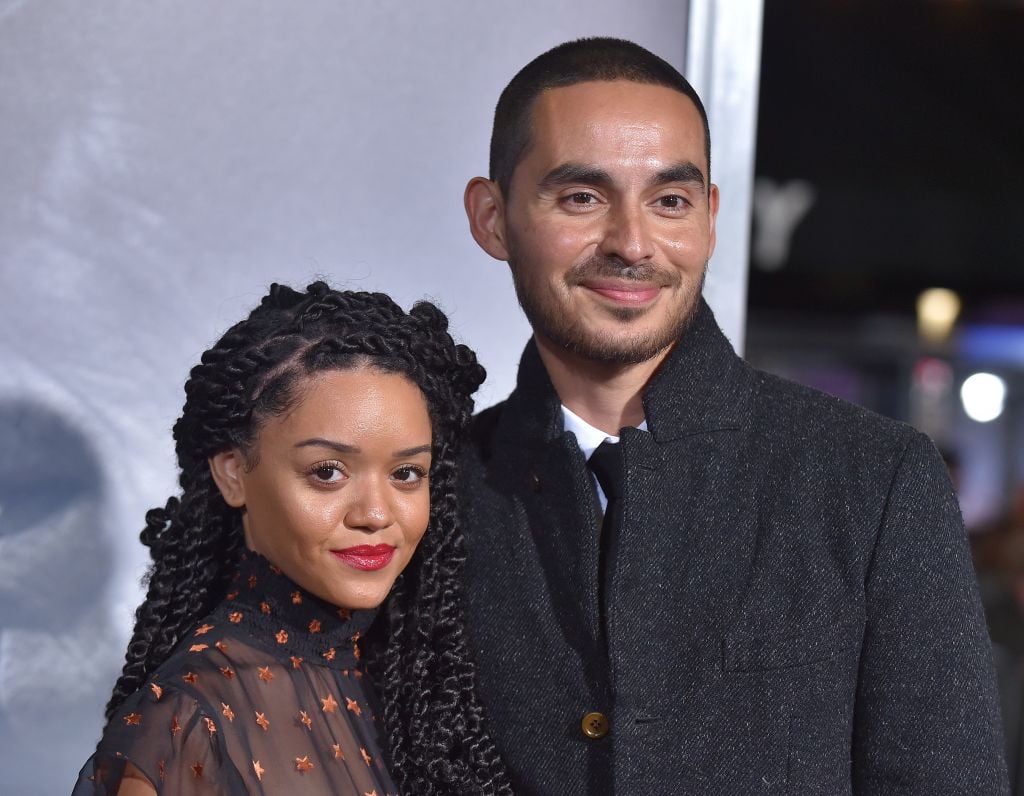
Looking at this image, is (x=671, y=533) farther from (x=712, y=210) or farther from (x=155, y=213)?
(x=155, y=213)

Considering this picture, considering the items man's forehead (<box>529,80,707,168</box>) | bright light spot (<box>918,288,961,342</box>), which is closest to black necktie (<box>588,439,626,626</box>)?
man's forehead (<box>529,80,707,168</box>)

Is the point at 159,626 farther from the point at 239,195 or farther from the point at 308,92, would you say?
the point at 308,92

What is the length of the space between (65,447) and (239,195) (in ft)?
1.98

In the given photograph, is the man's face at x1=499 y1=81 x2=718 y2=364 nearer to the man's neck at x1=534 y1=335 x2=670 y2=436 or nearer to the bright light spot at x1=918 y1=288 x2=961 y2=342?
the man's neck at x1=534 y1=335 x2=670 y2=436

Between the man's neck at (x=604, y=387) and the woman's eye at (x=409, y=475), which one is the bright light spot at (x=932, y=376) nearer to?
the man's neck at (x=604, y=387)

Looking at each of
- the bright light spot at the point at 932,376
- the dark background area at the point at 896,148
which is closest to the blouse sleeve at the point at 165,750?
the dark background area at the point at 896,148

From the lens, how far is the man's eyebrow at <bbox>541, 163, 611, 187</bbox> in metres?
2.12

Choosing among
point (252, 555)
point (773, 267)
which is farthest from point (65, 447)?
point (773, 267)

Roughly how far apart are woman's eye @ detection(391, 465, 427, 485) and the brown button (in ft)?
1.45

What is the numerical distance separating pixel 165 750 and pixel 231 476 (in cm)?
44

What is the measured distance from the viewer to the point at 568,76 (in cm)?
222

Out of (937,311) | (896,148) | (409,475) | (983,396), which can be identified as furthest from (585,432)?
(983,396)

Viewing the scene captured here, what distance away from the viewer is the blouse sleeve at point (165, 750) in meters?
1.72

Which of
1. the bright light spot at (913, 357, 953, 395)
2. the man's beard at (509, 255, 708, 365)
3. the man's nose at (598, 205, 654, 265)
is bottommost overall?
the man's beard at (509, 255, 708, 365)
